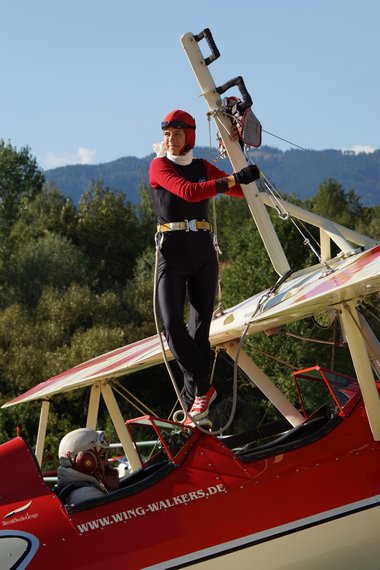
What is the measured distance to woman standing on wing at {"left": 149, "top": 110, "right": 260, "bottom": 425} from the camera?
7.16 meters

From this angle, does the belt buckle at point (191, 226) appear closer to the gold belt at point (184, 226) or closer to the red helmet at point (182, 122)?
the gold belt at point (184, 226)

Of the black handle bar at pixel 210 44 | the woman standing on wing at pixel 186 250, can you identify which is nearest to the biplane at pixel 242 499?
the woman standing on wing at pixel 186 250

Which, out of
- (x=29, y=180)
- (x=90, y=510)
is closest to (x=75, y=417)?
(x=90, y=510)

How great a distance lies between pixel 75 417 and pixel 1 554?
2812cm

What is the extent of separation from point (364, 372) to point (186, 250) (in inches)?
63.2

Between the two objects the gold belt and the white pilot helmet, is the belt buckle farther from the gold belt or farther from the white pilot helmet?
the white pilot helmet

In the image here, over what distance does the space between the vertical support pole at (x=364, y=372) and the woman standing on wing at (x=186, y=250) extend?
1.07 meters

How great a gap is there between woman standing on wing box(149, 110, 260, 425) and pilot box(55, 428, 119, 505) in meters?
0.75

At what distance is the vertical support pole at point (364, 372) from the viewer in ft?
23.3

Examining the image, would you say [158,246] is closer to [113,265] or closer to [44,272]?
[44,272]

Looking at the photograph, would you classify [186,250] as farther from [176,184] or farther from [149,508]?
[149,508]

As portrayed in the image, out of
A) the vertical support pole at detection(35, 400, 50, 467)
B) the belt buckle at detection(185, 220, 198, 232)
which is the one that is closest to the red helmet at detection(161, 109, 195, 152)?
the belt buckle at detection(185, 220, 198, 232)

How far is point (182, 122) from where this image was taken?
7469 mm

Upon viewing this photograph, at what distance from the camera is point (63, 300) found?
42.8m
